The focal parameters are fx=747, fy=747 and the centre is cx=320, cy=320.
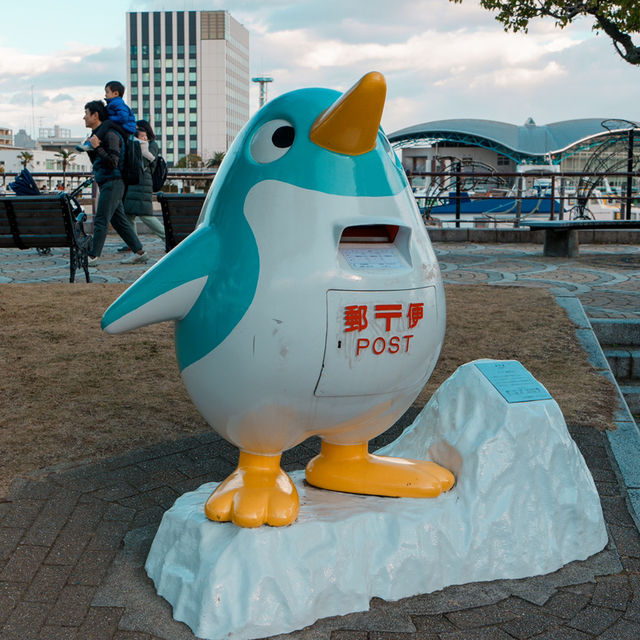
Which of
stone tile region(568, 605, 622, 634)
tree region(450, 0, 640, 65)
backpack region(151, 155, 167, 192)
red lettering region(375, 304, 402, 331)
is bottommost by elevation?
stone tile region(568, 605, 622, 634)

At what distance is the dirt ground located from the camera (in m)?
3.96

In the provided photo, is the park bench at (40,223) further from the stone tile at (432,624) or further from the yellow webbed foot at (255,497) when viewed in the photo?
the stone tile at (432,624)

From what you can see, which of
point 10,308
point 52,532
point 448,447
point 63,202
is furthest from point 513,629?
point 63,202

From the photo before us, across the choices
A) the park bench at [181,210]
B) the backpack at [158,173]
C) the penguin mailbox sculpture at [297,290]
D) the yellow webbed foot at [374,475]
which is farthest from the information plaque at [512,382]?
the backpack at [158,173]

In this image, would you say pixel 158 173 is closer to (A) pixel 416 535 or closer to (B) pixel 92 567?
(B) pixel 92 567

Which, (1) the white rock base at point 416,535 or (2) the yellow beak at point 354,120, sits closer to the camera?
(2) the yellow beak at point 354,120

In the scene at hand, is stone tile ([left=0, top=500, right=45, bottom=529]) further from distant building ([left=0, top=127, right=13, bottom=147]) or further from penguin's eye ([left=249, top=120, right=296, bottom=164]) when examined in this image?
distant building ([left=0, top=127, right=13, bottom=147])

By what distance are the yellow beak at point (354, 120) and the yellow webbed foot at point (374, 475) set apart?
108 cm

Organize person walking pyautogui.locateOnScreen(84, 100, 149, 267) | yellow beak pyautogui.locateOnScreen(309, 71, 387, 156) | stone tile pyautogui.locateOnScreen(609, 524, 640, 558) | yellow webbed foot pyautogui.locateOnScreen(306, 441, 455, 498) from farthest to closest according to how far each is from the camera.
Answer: person walking pyautogui.locateOnScreen(84, 100, 149, 267) < stone tile pyautogui.locateOnScreen(609, 524, 640, 558) < yellow webbed foot pyautogui.locateOnScreen(306, 441, 455, 498) < yellow beak pyautogui.locateOnScreen(309, 71, 387, 156)

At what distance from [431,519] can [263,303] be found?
3.25 ft

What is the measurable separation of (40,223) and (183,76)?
412ft

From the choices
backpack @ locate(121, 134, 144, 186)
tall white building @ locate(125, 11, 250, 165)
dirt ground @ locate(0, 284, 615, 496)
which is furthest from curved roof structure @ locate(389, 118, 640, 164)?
tall white building @ locate(125, 11, 250, 165)

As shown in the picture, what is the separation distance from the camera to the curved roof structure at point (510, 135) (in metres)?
53.9

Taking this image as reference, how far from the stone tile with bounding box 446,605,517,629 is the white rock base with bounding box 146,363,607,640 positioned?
0.53 ft
